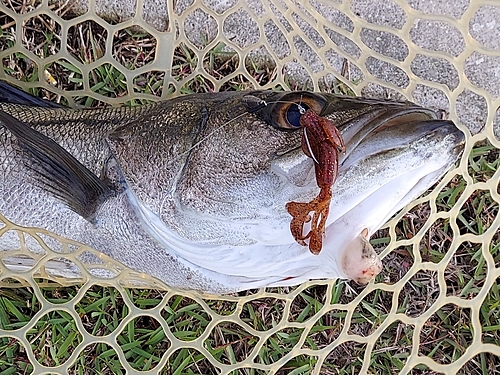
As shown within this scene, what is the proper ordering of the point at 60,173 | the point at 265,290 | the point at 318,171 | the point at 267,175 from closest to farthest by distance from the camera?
the point at 318,171 → the point at 267,175 → the point at 60,173 → the point at 265,290

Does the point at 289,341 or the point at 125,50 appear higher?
the point at 125,50

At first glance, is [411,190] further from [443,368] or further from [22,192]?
[22,192]

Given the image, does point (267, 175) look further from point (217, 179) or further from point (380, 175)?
point (380, 175)

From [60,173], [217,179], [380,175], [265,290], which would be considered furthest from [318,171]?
[265,290]

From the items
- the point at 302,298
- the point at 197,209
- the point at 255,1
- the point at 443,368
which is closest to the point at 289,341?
the point at 302,298

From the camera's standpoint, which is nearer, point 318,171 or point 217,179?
point 318,171

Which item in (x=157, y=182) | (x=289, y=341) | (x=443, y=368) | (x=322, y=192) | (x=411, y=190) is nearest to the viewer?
(x=322, y=192)

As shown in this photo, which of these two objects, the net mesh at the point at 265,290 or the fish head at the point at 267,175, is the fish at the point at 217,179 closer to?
the fish head at the point at 267,175

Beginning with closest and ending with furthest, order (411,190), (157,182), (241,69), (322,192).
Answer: (322,192) → (411,190) → (157,182) → (241,69)
